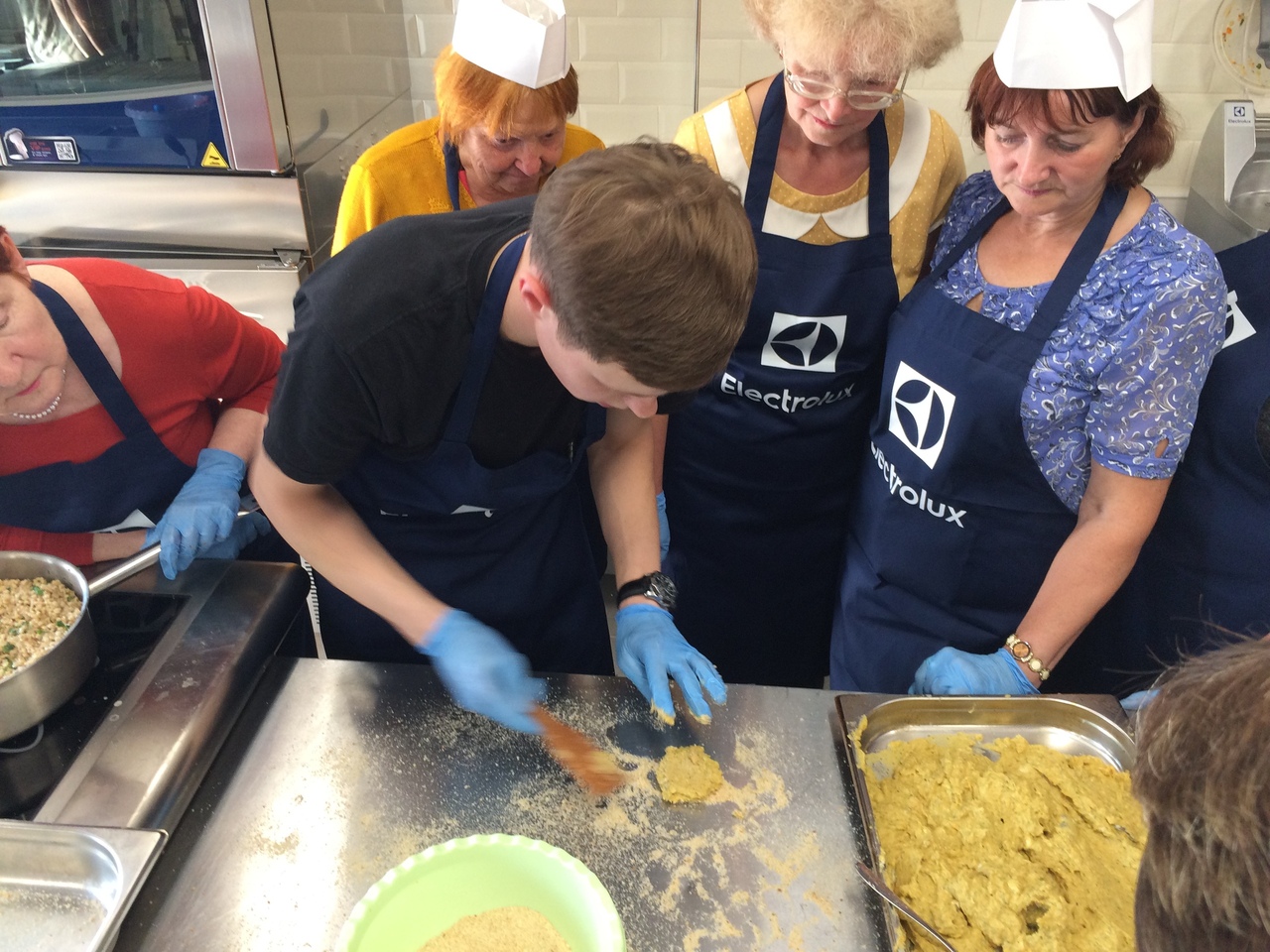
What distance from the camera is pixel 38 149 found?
228cm

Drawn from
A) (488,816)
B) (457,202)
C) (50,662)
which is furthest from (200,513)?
(457,202)

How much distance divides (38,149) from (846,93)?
208 cm

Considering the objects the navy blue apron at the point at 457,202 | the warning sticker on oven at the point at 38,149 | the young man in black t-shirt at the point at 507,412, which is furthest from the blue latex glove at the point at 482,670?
the warning sticker on oven at the point at 38,149

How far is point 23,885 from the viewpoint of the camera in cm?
96

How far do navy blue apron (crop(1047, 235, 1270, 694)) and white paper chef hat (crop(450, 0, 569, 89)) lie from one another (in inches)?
52.8

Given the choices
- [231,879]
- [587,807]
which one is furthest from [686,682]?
[231,879]

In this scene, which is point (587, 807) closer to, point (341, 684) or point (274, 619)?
point (341, 684)

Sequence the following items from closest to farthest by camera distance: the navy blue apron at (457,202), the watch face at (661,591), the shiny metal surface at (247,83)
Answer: the watch face at (661,591) → the navy blue apron at (457,202) → the shiny metal surface at (247,83)

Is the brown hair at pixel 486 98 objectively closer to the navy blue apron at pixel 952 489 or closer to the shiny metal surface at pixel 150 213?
the shiny metal surface at pixel 150 213

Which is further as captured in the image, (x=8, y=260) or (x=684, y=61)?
(x=684, y=61)

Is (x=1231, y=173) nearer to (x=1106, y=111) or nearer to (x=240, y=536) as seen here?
(x=1106, y=111)

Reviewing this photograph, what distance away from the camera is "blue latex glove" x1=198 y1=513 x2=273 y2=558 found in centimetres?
154

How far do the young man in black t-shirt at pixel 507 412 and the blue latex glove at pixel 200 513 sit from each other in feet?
0.65

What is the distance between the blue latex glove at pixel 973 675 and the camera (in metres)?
1.40
